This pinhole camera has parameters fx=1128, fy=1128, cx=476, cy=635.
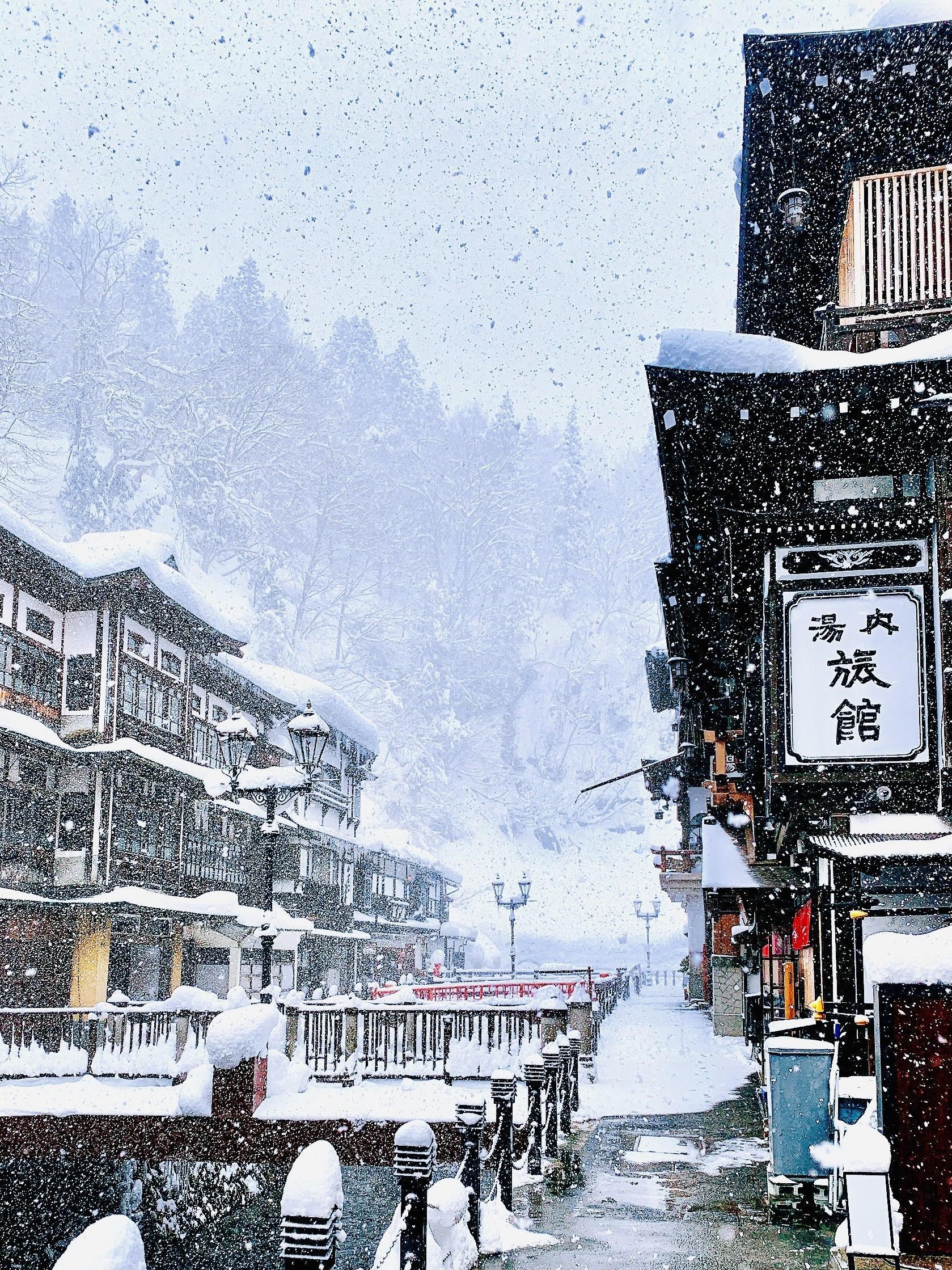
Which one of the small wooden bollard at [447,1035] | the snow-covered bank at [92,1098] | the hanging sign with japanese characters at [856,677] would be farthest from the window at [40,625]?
the hanging sign with japanese characters at [856,677]

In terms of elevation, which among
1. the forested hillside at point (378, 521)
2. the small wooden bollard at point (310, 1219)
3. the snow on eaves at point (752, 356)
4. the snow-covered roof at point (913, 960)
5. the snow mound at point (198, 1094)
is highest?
the forested hillside at point (378, 521)

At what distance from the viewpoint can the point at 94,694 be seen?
3144cm

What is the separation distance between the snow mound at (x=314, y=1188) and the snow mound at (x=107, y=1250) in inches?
65.0

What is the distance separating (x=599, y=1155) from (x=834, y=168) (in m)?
10.9

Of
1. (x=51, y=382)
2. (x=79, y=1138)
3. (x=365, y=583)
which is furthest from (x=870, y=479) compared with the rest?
(x=365, y=583)

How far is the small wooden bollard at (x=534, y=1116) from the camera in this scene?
11203 mm

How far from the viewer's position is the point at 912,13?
10.9 meters

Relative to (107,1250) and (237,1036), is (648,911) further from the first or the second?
(107,1250)

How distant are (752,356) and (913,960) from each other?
4.57m

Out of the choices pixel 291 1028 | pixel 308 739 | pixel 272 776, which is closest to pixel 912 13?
pixel 308 739

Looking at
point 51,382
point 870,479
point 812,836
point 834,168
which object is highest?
point 51,382

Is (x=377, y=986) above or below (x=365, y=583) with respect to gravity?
below

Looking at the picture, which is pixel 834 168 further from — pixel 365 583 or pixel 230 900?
pixel 365 583

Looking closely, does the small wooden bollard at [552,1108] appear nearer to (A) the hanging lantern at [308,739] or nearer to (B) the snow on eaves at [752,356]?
(A) the hanging lantern at [308,739]
